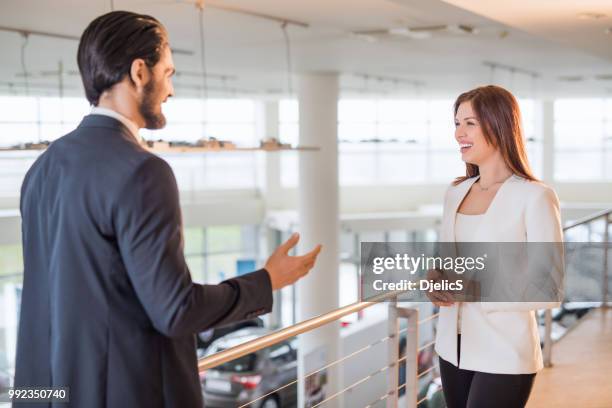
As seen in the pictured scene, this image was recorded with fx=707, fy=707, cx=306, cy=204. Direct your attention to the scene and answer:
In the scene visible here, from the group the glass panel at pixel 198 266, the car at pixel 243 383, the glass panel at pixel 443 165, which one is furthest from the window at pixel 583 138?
the car at pixel 243 383

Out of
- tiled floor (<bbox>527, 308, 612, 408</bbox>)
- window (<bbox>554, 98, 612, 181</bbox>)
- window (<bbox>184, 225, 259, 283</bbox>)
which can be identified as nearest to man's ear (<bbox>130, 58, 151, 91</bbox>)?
tiled floor (<bbox>527, 308, 612, 408</bbox>)

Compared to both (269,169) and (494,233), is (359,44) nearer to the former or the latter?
(494,233)

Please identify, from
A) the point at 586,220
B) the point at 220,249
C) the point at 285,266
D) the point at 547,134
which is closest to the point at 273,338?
the point at 285,266

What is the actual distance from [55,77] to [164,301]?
993 cm

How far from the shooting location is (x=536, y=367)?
1.79 meters

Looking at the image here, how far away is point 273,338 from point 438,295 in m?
0.50

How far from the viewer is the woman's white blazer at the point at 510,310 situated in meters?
1.70

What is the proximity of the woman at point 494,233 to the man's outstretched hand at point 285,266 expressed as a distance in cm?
81

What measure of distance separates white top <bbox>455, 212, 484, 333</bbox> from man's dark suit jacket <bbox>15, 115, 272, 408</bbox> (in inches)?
36.7

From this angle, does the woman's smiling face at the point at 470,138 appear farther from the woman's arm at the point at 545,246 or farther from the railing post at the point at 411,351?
the railing post at the point at 411,351

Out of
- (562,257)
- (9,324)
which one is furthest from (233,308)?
(9,324)

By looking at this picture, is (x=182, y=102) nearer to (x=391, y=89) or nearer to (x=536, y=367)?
(x=391, y=89)

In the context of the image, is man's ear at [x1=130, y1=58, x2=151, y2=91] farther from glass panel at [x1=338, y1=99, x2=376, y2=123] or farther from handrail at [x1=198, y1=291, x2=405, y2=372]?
glass panel at [x1=338, y1=99, x2=376, y2=123]

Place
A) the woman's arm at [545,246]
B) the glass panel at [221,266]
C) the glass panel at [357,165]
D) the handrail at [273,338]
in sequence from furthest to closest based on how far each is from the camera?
the glass panel at [357,165], the glass panel at [221,266], the woman's arm at [545,246], the handrail at [273,338]
